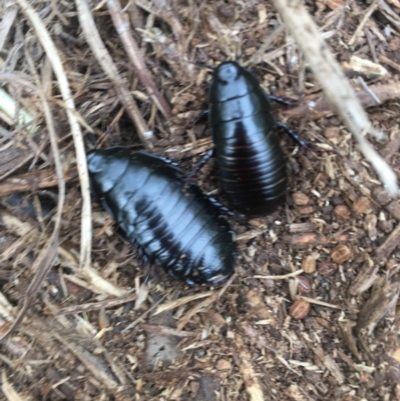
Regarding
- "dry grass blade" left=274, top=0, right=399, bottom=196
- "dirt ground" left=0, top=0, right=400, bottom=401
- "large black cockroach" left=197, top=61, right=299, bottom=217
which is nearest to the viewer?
"dry grass blade" left=274, top=0, right=399, bottom=196

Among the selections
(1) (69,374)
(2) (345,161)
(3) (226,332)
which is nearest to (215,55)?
(2) (345,161)

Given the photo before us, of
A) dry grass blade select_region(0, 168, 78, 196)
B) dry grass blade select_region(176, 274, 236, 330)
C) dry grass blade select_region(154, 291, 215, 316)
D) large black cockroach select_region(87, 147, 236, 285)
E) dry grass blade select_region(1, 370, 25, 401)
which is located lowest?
dry grass blade select_region(176, 274, 236, 330)

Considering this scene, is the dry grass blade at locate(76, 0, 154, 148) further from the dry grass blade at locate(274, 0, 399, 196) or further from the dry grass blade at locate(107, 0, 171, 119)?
the dry grass blade at locate(274, 0, 399, 196)

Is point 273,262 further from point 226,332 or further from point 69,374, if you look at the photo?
point 69,374

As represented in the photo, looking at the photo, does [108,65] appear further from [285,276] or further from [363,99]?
[285,276]

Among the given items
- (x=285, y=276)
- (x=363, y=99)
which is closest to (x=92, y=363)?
(x=285, y=276)

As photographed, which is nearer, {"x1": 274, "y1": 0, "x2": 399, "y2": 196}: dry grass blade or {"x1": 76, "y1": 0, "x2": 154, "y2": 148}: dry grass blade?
{"x1": 274, "y1": 0, "x2": 399, "y2": 196}: dry grass blade

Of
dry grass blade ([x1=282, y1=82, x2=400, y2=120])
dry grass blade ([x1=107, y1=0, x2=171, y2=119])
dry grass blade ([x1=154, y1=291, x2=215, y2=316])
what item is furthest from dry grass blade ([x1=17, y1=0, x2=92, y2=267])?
dry grass blade ([x1=282, y1=82, x2=400, y2=120])
